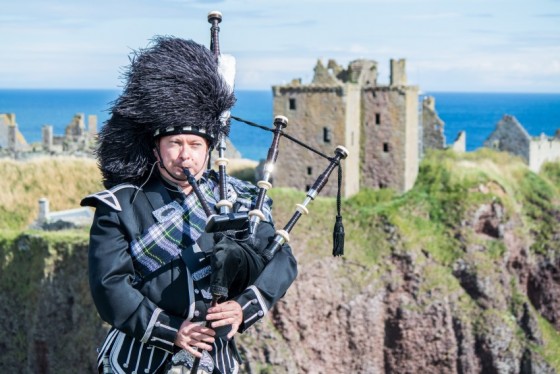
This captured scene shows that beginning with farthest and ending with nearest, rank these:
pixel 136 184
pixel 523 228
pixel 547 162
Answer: pixel 547 162 < pixel 523 228 < pixel 136 184

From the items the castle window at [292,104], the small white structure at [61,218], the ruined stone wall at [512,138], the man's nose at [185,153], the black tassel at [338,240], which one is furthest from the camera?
the ruined stone wall at [512,138]

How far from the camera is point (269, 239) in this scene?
29.6ft

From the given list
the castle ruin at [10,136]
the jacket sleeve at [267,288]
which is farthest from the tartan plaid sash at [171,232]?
the castle ruin at [10,136]

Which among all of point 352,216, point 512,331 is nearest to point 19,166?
point 352,216

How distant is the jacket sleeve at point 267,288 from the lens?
8523 millimetres

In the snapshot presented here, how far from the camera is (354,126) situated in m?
48.6

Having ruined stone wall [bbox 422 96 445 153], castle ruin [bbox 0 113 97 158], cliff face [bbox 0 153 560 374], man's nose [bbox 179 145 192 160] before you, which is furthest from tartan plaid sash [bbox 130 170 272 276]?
ruined stone wall [bbox 422 96 445 153]

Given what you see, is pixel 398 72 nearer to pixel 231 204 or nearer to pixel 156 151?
pixel 156 151

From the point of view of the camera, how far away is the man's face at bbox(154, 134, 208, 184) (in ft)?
28.9

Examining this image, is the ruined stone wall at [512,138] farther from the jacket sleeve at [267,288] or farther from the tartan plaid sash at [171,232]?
the tartan plaid sash at [171,232]

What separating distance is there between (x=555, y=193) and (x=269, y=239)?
4453 cm

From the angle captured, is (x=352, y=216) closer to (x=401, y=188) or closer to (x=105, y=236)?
(x=401, y=188)

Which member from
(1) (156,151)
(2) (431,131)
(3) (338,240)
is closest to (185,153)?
(1) (156,151)

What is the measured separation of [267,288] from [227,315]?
19.4 inches
